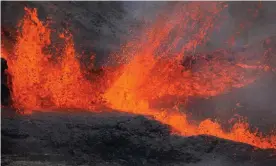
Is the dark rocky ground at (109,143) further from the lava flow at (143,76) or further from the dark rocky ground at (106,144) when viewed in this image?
the lava flow at (143,76)

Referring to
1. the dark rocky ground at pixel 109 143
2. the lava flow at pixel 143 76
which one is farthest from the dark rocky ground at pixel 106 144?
the lava flow at pixel 143 76

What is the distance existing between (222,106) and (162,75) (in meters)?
4.15

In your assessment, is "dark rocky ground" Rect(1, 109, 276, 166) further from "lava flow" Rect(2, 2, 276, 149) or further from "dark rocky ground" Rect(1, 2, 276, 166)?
"lava flow" Rect(2, 2, 276, 149)

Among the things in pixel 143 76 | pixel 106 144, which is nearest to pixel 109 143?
pixel 106 144

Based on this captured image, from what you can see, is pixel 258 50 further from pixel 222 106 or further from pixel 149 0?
pixel 149 0

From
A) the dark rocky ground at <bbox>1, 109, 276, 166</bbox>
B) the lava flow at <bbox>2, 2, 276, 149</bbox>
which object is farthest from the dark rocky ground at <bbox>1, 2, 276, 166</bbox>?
the lava flow at <bbox>2, 2, 276, 149</bbox>

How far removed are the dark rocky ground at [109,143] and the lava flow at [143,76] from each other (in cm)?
95

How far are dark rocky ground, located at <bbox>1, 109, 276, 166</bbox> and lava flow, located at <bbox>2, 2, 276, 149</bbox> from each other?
3.12 feet

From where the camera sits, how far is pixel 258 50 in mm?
22953

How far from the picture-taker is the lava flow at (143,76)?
16672mm

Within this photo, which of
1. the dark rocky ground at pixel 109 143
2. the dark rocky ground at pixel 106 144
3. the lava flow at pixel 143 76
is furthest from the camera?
the lava flow at pixel 143 76

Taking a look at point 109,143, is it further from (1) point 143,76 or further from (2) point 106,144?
(1) point 143,76

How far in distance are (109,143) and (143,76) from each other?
8.23 m

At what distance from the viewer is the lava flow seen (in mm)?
16672
